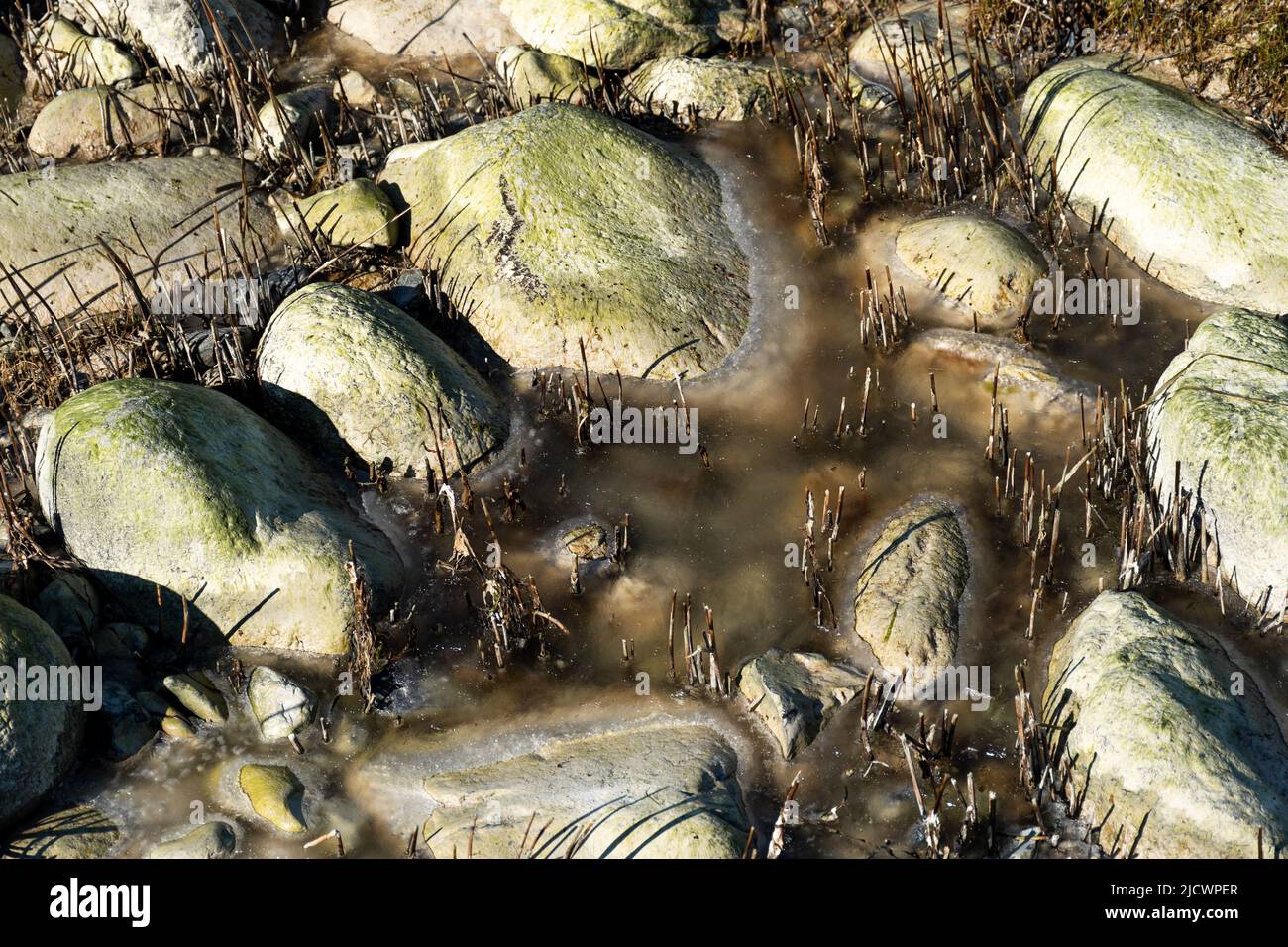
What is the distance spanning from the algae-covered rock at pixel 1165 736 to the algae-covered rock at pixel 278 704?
13.8 ft

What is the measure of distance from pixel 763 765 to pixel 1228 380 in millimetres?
3978

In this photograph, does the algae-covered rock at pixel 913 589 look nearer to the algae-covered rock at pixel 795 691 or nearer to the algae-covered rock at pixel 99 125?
the algae-covered rock at pixel 795 691

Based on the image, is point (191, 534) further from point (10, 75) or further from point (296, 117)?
point (10, 75)

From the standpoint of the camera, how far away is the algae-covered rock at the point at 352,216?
9.51 meters

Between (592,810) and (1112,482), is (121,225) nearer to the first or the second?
(592,810)

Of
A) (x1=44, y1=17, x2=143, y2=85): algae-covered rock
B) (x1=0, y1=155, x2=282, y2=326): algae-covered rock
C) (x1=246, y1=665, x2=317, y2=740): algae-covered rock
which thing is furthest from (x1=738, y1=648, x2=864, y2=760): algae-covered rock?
(x1=44, y1=17, x2=143, y2=85): algae-covered rock

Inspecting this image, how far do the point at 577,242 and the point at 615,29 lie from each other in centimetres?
310

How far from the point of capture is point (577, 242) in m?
9.08

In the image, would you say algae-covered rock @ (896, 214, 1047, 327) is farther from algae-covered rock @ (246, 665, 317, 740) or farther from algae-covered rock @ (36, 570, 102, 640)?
algae-covered rock @ (36, 570, 102, 640)

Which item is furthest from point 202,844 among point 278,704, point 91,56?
point 91,56

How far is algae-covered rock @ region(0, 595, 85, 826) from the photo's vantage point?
20.7 ft

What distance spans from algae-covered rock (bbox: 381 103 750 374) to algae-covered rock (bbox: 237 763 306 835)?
349 cm

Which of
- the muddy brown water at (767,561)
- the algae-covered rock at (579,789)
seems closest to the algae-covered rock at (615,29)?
the muddy brown water at (767,561)

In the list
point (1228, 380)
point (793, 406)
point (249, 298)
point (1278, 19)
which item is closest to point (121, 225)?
point (249, 298)
